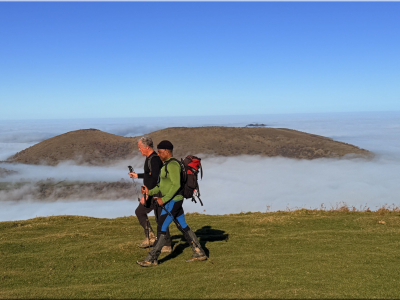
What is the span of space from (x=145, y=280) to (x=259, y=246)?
401 centimetres

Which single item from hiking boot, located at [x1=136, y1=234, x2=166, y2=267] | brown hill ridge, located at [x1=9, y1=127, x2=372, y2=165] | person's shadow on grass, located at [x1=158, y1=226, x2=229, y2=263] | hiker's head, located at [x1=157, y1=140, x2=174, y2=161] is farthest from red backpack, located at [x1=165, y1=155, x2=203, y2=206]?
brown hill ridge, located at [x1=9, y1=127, x2=372, y2=165]

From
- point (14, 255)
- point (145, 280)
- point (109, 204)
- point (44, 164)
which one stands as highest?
point (145, 280)

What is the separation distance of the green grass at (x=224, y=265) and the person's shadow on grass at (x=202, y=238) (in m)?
0.03

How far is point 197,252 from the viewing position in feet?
26.9

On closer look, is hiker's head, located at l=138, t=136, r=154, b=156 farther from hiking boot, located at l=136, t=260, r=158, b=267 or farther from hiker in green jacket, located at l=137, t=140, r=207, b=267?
hiking boot, located at l=136, t=260, r=158, b=267

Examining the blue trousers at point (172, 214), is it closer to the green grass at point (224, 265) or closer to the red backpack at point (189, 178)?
the red backpack at point (189, 178)

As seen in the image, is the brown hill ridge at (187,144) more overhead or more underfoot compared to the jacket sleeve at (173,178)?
more underfoot

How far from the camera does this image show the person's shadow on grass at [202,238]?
916 cm

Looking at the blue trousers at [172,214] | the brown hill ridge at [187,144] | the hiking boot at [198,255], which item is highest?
the blue trousers at [172,214]

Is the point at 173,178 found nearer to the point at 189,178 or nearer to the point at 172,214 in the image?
the point at 189,178

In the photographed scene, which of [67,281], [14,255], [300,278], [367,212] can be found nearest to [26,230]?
[14,255]

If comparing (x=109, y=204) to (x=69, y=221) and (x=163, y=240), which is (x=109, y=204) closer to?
(x=69, y=221)

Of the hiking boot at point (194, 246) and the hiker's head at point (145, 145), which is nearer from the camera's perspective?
the hiking boot at point (194, 246)

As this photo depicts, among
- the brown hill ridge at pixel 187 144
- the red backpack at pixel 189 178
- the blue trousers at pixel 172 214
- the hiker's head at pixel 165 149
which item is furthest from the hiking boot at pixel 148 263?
the brown hill ridge at pixel 187 144
